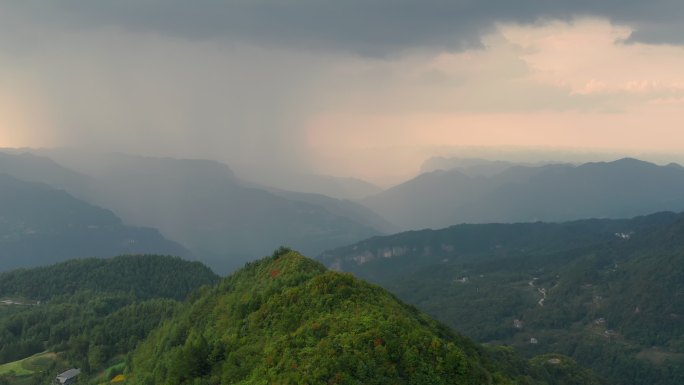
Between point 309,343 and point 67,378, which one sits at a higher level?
point 309,343

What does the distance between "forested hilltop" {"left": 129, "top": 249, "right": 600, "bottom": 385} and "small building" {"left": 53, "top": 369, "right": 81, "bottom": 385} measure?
115 feet

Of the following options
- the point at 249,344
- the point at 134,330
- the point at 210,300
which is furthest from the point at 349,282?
the point at 134,330

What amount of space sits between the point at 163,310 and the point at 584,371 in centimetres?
16021

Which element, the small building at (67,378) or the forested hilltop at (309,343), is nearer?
the forested hilltop at (309,343)

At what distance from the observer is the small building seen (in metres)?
118

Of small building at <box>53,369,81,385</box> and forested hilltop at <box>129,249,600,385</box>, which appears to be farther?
small building at <box>53,369,81,385</box>

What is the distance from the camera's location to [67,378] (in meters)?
119

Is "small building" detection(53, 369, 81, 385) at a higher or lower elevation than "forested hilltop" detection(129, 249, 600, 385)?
lower

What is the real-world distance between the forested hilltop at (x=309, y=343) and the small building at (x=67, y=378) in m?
34.9

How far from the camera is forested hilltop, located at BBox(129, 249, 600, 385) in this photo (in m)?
50.4

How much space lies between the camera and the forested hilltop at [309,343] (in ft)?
165

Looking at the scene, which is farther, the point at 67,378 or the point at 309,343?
the point at 67,378

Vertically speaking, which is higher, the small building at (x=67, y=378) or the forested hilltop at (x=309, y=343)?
the forested hilltop at (x=309, y=343)

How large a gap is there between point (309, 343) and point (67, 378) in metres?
95.5
